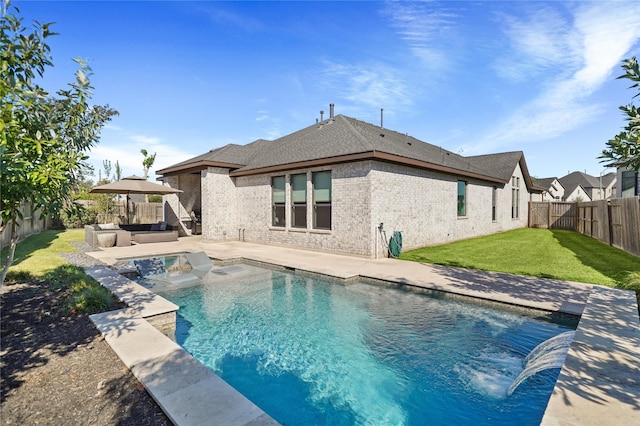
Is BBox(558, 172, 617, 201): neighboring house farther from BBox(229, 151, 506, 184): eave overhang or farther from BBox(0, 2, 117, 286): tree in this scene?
BBox(0, 2, 117, 286): tree

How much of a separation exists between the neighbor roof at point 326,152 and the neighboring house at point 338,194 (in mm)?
53

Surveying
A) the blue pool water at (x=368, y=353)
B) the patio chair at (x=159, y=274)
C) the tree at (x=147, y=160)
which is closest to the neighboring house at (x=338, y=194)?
the blue pool water at (x=368, y=353)

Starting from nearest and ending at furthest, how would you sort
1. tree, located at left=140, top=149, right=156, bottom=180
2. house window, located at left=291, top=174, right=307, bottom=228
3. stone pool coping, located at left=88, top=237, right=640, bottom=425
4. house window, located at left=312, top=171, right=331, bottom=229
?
stone pool coping, located at left=88, top=237, right=640, bottom=425
house window, located at left=312, top=171, right=331, bottom=229
house window, located at left=291, top=174, right=307, bottom=228
tree, located at left=140, top=149, right=156, bottom=180

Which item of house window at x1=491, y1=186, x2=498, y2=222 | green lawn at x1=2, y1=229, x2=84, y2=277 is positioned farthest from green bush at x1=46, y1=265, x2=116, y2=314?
house window at x1=491, y1=186, x2=498, y2=222

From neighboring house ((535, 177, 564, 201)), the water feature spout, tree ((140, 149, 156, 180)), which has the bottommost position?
the water feature spout

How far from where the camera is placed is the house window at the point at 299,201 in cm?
1312

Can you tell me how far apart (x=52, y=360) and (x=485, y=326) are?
641 centimetres

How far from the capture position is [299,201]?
13.3 meters

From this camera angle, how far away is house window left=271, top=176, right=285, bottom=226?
14.1m

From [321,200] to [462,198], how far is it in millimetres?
8669

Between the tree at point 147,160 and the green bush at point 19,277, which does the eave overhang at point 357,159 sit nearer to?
the green bush at point 19,277

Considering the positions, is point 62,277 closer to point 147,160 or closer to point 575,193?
point 147,160

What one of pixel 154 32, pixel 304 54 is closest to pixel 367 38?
pixel 304 54

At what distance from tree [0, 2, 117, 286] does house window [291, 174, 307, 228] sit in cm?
964
